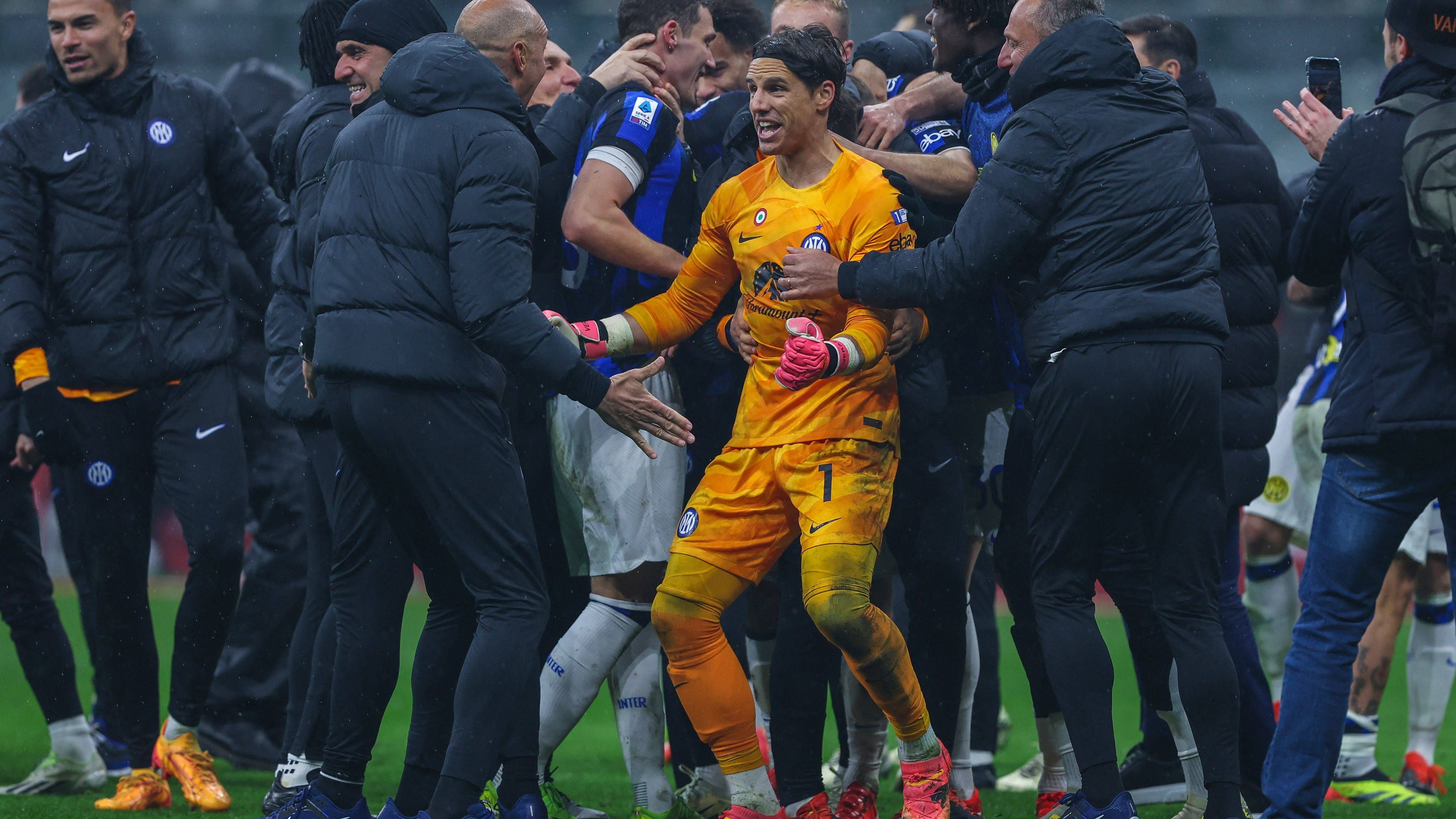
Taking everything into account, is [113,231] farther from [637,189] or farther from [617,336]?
[617,336]

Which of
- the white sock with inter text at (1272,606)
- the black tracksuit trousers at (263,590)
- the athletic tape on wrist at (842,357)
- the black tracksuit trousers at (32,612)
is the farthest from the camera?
the black tracksuit trousers at (263,590)

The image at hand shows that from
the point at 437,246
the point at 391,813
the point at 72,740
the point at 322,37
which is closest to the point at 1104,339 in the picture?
the point at 437,246

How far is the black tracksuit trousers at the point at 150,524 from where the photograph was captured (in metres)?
5.52

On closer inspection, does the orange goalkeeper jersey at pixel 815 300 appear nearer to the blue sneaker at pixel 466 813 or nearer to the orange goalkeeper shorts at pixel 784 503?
the orange goalkeeper shorts at pixel 784 503

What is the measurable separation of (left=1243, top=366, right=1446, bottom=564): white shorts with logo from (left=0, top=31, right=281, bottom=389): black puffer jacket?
14.0ft

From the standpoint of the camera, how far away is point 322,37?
16.2ft

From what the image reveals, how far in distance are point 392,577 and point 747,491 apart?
1008mm

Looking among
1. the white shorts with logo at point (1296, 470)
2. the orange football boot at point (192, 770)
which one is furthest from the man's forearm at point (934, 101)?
the orange football boot at point (192, 770)

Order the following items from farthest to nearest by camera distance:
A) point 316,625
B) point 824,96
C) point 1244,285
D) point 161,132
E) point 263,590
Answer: point 263,590 < point 161,132 < point 1244,285 < point 316,625 < point 824,96

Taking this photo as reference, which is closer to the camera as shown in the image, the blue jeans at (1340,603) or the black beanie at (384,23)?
the blue jeans at (1340,603)

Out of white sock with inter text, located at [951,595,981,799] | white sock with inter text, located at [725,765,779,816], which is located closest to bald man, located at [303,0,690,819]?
white sock with inter text, located at [725,765,779,816]

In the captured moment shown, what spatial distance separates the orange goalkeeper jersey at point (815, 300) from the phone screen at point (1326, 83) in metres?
1.23

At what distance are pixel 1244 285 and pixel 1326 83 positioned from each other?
838 millimetres

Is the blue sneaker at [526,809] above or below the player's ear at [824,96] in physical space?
below
